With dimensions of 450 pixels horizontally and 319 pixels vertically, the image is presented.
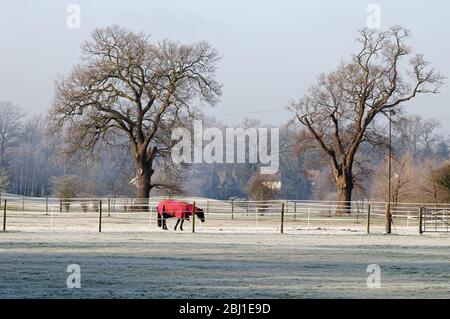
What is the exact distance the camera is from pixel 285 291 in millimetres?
12359

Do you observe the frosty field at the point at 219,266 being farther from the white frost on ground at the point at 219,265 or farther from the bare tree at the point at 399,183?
the bare tree at the point at 399,183

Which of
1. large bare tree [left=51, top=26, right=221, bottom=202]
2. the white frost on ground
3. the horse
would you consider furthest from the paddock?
large bare tree [left=51, top=26, right=221, bottom=202]

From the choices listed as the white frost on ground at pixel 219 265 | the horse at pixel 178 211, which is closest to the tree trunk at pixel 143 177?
the horse at pixel 178 211

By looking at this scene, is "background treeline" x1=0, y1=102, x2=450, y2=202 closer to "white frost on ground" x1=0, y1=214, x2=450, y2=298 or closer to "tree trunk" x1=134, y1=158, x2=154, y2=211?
"tree trunk" x1=134, y1=158, x2=154, y2=211

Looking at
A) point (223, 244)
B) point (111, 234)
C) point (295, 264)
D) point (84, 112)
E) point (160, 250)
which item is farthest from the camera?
point (84, 112)

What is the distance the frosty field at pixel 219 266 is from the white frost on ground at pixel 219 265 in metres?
0.02

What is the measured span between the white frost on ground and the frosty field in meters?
0.02

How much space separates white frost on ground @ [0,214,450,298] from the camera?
40.6ft

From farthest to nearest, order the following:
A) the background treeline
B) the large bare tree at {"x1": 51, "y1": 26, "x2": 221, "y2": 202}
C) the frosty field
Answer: the background treeline < the large bare tree at {"x1": 51, "y1": 26, "x2": 221, "y2": 202} < the frosty field

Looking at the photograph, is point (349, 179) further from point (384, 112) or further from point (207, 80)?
point (207, 80)

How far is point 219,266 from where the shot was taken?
16.1m
